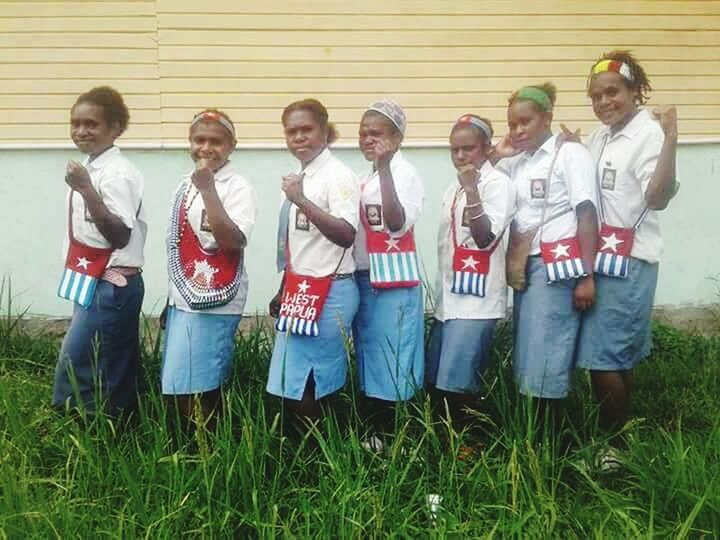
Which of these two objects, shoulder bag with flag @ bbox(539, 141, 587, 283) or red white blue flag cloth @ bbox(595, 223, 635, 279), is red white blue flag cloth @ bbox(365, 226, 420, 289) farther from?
red white blue flag cloth @ bbox(595, 223, 635, 279)

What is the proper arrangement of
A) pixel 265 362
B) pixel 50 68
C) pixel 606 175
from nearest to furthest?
pixel 606 175 < pixel 265 362 < pixel 50 68

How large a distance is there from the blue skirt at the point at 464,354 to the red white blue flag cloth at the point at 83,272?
1.47 m

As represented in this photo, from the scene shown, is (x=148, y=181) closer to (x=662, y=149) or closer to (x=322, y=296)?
(x=322, y=296)

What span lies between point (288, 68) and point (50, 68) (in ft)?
5.57

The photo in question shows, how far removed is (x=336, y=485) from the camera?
281 cm

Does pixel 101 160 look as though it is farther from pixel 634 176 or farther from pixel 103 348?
pixel 634 176

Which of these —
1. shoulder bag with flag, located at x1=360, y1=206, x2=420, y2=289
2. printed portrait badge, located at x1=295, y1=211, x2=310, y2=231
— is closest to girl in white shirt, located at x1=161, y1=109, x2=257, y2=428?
printed portrait badge, located at x1=295, y1=211, x2=310, y2=231

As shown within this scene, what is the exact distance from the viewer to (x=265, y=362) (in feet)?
13.5

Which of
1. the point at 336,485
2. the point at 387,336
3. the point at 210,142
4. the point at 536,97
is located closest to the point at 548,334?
the point at 387,336

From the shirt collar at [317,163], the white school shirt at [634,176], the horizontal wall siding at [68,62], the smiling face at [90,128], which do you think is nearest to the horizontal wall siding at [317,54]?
the horizontal wall siding at [68,62]

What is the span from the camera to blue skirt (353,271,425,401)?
340 cm

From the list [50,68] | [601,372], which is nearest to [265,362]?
[601,372]

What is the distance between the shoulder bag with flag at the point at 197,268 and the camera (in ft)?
10.5

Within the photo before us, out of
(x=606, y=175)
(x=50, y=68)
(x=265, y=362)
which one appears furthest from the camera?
(x=50, y=68)
